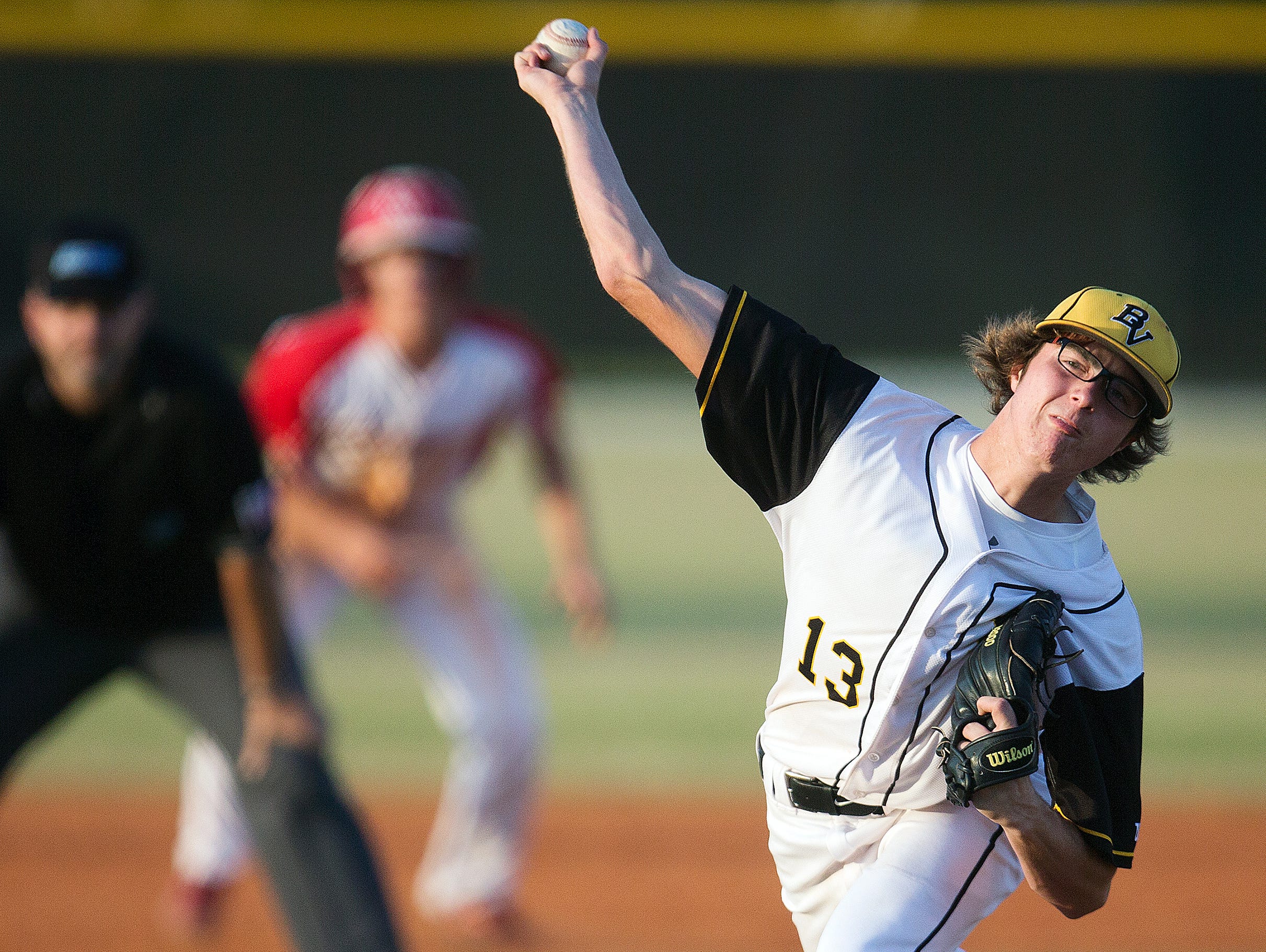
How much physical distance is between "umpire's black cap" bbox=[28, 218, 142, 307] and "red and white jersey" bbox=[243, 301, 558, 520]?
1.54m

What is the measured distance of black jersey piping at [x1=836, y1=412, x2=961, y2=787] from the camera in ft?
6.24

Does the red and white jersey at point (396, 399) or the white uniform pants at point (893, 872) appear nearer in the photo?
the white uniform pants at point (893, 872)

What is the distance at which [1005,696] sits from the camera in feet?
5.81

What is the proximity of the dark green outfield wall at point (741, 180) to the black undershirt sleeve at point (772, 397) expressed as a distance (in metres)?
6.46

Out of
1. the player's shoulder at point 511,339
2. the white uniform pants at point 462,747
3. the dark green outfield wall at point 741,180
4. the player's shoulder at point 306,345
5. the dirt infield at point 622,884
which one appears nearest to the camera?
the white uniform pants at point 462,747

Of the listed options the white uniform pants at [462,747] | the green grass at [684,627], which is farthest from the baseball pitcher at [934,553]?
the green grass at [684,627]

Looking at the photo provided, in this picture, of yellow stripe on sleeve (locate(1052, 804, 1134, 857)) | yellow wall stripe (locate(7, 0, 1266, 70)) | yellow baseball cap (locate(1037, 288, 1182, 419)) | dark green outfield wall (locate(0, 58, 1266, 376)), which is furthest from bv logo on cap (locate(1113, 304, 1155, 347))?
yellow wall stripe (locate(7, 0, 1266, 70))

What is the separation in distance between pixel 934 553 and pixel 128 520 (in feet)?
7.01

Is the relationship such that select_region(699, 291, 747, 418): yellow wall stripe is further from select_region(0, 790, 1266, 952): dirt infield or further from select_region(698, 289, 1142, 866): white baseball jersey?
select_region(0, 790, 1266, 952): dirt infield

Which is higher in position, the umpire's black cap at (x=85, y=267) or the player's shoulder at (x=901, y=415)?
the umpire's black cap at (x=85, y=267)

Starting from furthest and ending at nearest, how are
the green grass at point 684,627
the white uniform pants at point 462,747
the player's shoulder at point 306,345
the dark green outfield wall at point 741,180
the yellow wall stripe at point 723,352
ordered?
the dark green outfield wall at point 741,180 < the green grass at point 684,627 < the player's shoulder at point 306,345 < the white uniform pants at point 462,747 < the yellow wall stripe at point 723,352

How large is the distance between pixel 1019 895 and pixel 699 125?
535 centimetres

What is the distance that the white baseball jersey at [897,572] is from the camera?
1908 millimetres

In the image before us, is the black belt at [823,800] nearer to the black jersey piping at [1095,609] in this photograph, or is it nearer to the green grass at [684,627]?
the black jersey piping at [1095,609]
